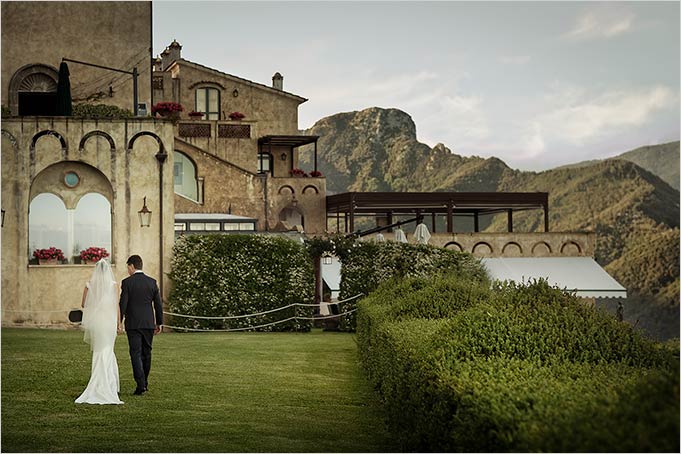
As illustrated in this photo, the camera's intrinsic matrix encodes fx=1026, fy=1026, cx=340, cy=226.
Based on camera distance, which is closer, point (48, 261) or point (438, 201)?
point (48, 261)

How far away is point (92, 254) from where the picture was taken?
29.6 metres

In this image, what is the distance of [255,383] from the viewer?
57.4 feet

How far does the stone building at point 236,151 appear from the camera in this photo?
48.9 m

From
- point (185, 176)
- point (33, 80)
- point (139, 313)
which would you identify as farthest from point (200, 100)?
point (139, 313)

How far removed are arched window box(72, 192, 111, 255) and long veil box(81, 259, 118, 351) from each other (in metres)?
14.1

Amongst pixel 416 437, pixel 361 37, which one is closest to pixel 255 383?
pixel 416 437

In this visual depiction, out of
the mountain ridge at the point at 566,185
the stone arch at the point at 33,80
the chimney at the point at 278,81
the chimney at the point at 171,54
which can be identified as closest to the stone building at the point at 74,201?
the stone arch at the point at 33,80

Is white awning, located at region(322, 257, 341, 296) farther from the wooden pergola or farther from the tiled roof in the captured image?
the tiled roof

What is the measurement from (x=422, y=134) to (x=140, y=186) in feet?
395

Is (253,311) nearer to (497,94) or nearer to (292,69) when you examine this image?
(292,69)

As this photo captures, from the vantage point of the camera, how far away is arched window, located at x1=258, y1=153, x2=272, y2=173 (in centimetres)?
5717

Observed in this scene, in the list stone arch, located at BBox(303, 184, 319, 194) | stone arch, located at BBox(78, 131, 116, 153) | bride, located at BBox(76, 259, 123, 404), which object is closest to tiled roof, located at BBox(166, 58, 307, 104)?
stone arch, located at BBox(303, 184, 319, 194)

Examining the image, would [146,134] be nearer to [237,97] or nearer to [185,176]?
[185,176]

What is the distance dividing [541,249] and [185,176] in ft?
56.3
